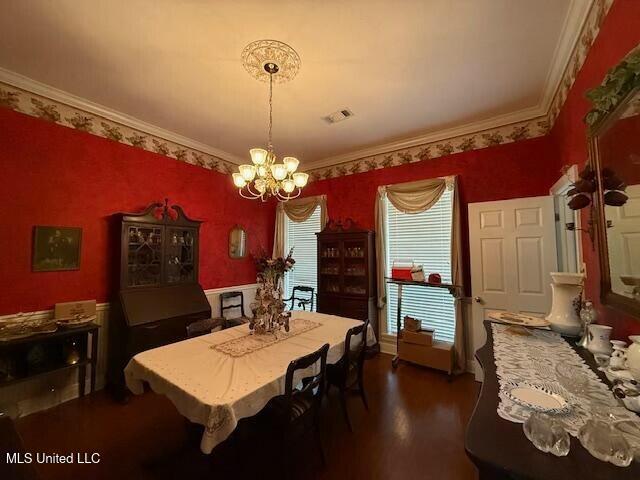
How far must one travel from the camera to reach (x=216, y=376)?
5.27 ft

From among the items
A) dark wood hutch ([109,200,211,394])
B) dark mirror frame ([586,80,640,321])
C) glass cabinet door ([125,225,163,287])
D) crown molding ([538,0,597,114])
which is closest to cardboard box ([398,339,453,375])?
dark mirror frame ([586,80,640,321])

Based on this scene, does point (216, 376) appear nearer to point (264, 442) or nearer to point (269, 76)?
point (264, 442)

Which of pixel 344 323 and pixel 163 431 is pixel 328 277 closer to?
pixel 344 323

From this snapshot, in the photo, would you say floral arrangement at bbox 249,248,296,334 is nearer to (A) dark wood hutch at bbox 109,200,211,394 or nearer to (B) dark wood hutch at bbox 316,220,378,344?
(A) dark wood hutch at bbox 109,200,211,394

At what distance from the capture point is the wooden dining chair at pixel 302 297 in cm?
441

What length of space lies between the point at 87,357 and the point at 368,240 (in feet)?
11.4

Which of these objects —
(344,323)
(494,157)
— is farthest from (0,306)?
(494,157)

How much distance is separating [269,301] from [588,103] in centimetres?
276

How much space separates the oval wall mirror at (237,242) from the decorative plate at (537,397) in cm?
401

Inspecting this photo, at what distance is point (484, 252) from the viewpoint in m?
3.06

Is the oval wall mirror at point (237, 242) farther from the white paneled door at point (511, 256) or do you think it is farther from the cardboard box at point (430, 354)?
the white paneled door at point (511, 256)

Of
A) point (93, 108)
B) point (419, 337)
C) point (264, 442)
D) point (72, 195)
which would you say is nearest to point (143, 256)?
point (72, 195)

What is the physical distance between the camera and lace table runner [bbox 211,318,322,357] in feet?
6.43

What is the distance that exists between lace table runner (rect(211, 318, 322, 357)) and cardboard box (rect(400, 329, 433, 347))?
1.49 metres
